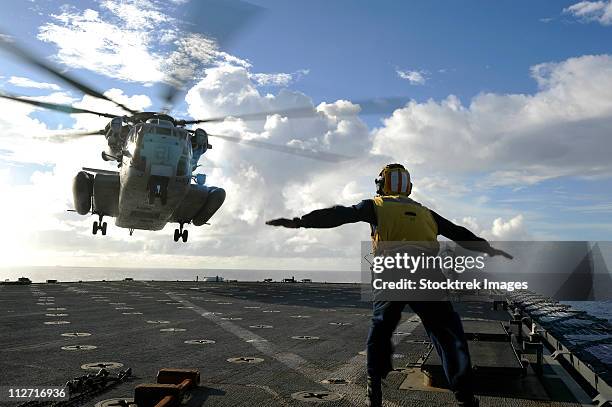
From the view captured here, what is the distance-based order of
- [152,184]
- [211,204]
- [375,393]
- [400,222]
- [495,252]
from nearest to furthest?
[375,393], [400,222], [495,252], [152,184], [211,204]

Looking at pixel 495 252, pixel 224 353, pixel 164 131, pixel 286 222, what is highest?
pixel 164 131

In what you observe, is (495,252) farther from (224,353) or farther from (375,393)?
(224,353)

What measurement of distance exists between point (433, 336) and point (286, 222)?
2090mm

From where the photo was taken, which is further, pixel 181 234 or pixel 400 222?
pixel 181 234

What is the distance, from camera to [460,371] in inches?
206

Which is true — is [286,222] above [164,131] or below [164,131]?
below

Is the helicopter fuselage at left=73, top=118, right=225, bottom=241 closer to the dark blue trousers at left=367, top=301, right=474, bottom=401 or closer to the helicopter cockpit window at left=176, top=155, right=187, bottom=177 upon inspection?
the helicopter cockpit window at left=176, top=155, right=187, bottom=177

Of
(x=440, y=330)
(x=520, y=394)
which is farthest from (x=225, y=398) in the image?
(x=520, y=394)

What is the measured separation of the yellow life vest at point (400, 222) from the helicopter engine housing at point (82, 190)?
104ft

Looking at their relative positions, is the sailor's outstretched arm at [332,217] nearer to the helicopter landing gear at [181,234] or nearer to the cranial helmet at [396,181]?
the cranial helmet at [396,181]

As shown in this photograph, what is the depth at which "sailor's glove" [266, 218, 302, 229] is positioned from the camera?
17.7 ft

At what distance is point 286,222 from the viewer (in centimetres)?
549

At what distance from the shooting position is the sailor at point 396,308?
5.29m

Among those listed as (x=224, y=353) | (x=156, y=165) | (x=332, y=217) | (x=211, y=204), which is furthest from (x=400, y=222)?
(x=211, y=204)
